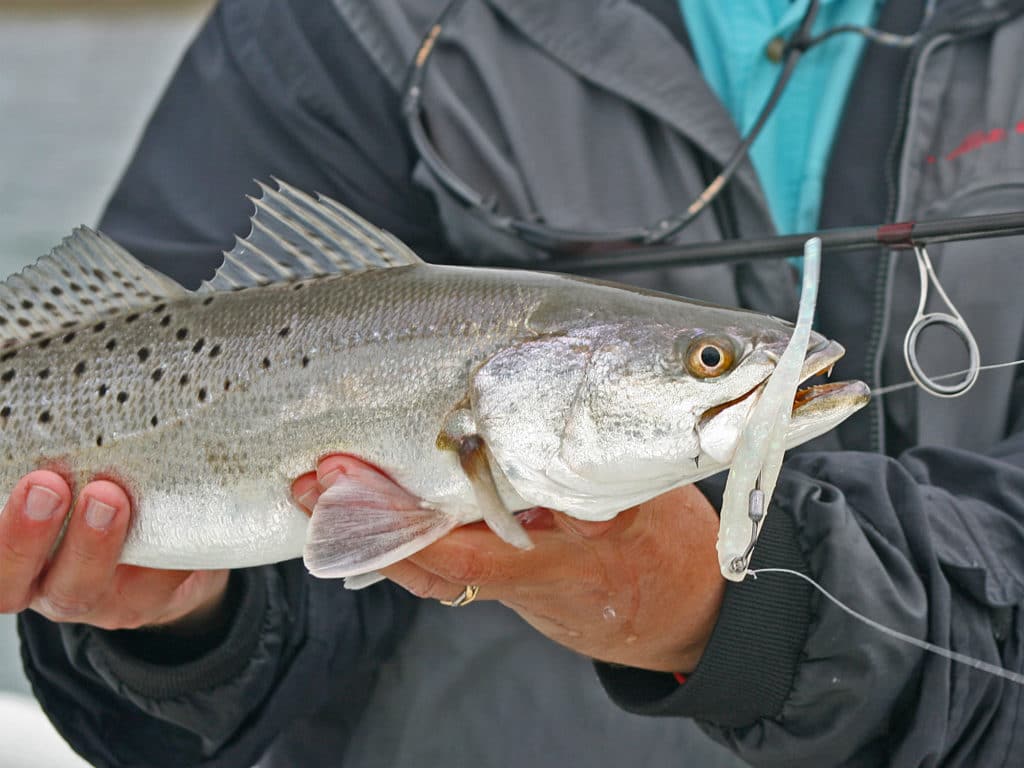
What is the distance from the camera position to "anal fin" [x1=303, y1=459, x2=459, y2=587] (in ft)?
3.47

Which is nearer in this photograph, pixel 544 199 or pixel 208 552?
pixel 208 552

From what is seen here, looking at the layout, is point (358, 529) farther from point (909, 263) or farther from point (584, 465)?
point (909, 263)

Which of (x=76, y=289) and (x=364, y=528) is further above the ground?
(x=76, y=289)

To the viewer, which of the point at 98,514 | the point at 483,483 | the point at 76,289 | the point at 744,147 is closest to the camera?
the point at 483,483

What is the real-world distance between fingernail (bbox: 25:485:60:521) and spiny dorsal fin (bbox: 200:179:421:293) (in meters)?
0.30

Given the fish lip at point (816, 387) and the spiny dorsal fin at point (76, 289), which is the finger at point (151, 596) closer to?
the spiny dorsal fin at point (76, 289)

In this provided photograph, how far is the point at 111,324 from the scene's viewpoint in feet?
4.17

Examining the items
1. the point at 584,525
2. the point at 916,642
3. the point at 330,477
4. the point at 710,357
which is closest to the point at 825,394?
the point at 710,357

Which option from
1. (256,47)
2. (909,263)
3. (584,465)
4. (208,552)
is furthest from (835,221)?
(208,552)

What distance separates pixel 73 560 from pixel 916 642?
0.95 meters

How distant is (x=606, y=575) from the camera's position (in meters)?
1.16

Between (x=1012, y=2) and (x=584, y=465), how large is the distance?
100 cm

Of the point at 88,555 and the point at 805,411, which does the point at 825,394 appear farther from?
the point at 88,555

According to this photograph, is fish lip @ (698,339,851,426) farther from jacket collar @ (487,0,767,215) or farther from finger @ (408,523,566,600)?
jacket collar @ (487,0,767,215)
